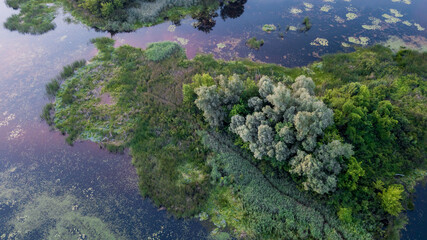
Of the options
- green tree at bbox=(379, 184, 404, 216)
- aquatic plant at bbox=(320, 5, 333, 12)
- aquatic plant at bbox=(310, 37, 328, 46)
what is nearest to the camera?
green tree at bbox=(379, 184, 404, 216)

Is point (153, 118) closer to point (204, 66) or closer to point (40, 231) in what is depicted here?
point (204, 66)

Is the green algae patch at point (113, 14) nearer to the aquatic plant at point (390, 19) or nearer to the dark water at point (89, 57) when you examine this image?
the dark water at point (89, 57)

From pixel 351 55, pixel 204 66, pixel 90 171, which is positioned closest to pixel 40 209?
pixel 90 171

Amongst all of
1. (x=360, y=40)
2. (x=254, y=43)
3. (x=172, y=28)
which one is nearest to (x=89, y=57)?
(x=172, y=28)

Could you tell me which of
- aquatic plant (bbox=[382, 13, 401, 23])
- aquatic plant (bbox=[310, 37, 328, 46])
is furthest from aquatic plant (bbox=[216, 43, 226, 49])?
aquatic plant (bbox=[382, 13, 401, 23])

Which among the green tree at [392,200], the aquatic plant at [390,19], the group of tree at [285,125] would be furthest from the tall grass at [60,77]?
the aquatic plant at [390,19]

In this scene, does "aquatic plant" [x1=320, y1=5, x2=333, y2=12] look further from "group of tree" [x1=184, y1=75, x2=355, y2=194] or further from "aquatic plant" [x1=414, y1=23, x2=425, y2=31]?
"group of tree" [x1=184, y1=75, x2=355, y2=194]

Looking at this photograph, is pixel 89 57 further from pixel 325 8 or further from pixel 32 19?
pixel 325 8
